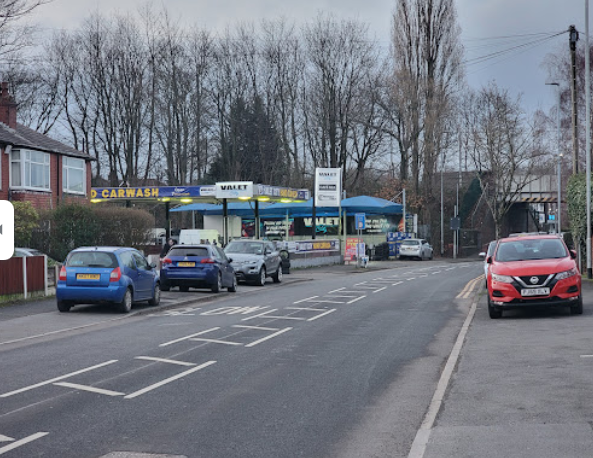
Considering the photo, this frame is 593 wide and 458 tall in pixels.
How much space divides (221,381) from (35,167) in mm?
31166

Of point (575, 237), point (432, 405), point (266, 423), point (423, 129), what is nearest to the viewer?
point (266, 423)

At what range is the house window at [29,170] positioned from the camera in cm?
3700

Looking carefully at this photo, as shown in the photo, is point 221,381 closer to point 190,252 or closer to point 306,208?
point 190,252

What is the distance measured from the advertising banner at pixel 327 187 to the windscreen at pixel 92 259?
28368 millimetres

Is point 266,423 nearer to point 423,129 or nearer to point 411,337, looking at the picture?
point 411,337

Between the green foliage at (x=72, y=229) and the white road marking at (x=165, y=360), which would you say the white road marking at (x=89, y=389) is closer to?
the white road marking at (x=165, y=360)

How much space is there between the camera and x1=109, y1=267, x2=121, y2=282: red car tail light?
18609mm

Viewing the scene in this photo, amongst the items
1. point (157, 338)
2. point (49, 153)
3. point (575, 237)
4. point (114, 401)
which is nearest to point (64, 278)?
point (157, 338)

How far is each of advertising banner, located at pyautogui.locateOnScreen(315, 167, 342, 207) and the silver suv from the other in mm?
14308

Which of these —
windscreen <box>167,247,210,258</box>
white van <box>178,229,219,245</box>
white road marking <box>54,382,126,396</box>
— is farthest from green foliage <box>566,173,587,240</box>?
white road marking <box>54,382,126,396</box>

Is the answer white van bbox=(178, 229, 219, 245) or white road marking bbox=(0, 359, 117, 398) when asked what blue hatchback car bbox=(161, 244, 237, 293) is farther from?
white van bbox=(178, 229, 219, 245)

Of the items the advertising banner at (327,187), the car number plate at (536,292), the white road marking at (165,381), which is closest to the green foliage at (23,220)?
the car number plate at (536,292)

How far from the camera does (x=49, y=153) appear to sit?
3978 cm

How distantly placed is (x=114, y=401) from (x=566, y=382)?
4997 millimetres
